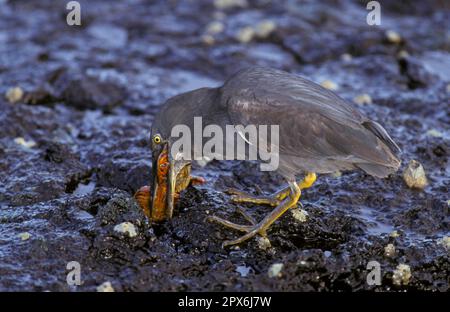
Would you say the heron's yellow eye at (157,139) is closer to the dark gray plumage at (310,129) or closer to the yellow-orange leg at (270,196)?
the dark gray plumage at (310,129)

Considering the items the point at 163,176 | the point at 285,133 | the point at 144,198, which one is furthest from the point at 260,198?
the point at 144,198

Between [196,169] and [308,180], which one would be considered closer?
[308,180]

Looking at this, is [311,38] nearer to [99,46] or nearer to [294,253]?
[99,46]

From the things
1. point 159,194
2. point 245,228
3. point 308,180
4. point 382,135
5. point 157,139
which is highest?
point 382,135

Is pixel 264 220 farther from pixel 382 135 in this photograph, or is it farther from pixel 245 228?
pixel 382 135

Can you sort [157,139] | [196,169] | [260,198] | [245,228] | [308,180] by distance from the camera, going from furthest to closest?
1. [196,169]
2. [260,198]
3. [308,180]
4. [157,139]
5. [245,228]

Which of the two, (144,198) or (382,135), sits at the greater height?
(382,135)

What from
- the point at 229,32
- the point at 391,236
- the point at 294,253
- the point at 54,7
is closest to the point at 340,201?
the point at 391,236
